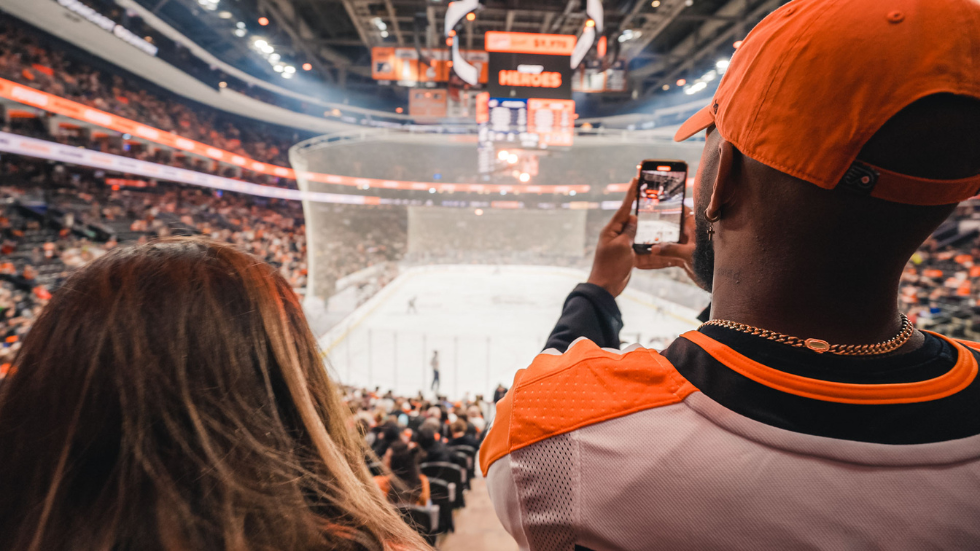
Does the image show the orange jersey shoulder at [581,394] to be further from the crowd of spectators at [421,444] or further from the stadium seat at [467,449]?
the stadium seat at [467,449]

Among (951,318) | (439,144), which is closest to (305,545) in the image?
(951,318)

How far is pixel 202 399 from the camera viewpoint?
67cm

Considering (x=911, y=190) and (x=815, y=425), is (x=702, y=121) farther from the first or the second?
(x=815, y=425)

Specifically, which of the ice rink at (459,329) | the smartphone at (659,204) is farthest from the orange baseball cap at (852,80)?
the ice rink at (459,329)

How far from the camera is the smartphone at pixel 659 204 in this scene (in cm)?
125

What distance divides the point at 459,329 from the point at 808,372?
12445 mm

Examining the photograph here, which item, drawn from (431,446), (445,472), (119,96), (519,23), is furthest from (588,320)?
(119,96)

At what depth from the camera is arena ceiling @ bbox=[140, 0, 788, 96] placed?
37.4ft

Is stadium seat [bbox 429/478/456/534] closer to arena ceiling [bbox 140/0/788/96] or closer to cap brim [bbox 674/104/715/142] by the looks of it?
cap brim [bbox 674/104/715/142]

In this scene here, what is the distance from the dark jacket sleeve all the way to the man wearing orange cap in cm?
20

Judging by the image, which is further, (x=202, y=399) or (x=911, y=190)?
(x=202, y=399)

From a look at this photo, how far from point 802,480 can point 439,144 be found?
2324 cm

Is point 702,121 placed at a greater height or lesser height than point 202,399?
greater

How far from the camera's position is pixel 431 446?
477 centimetres
